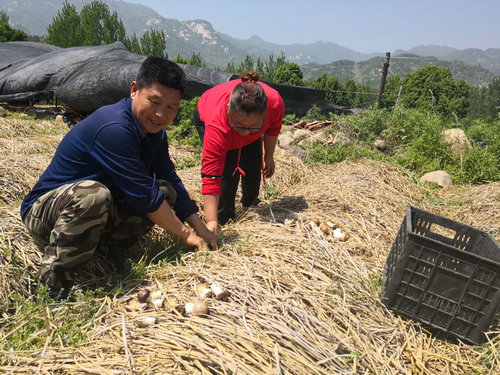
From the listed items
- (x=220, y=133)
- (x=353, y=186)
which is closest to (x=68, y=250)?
(x=220, y=133)

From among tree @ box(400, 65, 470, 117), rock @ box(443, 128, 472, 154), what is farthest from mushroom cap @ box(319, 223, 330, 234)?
tree @ box(400, 65, 470, 117)

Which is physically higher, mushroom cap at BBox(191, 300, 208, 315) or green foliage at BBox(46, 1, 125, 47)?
green foliage at BBox(46, 1, 125, 47)

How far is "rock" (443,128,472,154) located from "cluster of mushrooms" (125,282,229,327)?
16.3 feet

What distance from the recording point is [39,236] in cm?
202

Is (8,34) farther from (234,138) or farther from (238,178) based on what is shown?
(234,138)

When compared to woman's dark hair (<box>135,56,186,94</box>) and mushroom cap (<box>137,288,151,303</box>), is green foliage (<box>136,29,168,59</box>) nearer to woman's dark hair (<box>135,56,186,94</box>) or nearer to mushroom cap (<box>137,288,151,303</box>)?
woman's dark hair (<box>135,56,186,94</box>)

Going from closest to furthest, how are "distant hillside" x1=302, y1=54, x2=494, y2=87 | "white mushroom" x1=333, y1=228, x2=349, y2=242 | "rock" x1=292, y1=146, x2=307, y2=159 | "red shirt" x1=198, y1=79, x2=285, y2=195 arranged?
"red shirt" x1=198, y1=79, x2=285, y2=195 < "white mushroom" x1=333, y1=228, x2=349, y2=242 < "rock" x1=292, y1=146, x2=307, y2=159 < "distant hillside" x1=302, y1=54, x2=494, y2=87

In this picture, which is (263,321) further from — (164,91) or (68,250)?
(164,91)

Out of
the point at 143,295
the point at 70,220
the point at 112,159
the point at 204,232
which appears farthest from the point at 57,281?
the point at 204,232

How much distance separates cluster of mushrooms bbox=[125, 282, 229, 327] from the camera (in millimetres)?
1653

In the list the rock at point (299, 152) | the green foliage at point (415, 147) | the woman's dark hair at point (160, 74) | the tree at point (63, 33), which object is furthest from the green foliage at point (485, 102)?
the woman's dark hair at point (160, 74)

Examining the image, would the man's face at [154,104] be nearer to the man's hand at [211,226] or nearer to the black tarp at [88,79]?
the man's hand at [211,226]

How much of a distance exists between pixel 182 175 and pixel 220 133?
1735 mm

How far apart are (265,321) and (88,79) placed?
22.9ft
